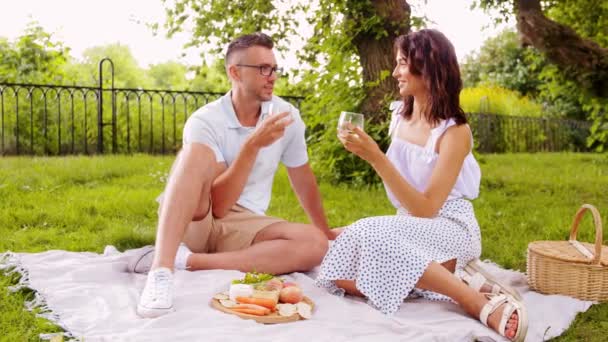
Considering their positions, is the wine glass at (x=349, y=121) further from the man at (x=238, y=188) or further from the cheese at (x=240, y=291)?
the cheese at (x=240, y=291)

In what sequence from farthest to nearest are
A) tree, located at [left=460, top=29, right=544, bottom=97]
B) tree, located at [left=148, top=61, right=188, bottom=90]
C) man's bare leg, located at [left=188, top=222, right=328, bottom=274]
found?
tree, located at [left=148, top=61, right=188, bottom=90], tree, located at [left=460, top=29, right=544, bottom=97], man's bare leg, located at [left=188, top=222, right=328, bottom=274]

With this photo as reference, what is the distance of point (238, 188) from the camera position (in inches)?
138

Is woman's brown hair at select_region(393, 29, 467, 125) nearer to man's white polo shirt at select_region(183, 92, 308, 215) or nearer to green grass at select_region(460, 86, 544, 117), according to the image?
man's white polo shirt at select_region(183, 92, 308, 215)

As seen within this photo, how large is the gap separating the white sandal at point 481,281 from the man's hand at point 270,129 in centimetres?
119

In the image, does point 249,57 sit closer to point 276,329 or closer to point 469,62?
point 276,329

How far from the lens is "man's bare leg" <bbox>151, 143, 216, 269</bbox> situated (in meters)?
3.27

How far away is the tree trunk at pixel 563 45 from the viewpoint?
855cm

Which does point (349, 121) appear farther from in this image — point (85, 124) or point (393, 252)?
point (85, 124)

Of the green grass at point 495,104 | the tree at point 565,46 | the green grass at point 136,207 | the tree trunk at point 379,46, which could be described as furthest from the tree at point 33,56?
the green grass at point 495,104

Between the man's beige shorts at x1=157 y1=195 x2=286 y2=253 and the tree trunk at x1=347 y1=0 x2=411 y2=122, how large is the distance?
11.3 feet

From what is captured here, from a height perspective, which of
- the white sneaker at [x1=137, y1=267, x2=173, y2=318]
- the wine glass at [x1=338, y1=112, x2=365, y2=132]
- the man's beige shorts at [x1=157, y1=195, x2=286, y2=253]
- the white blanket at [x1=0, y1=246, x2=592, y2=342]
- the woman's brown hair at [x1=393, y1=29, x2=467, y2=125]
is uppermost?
the woman's brown hair at [x1=393, y1=29, x2=467, y2=125]

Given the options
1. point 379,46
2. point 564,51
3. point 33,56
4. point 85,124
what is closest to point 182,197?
point 379,46

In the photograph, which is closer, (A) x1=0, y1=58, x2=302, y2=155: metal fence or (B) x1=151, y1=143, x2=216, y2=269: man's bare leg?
(B) x1=151, y1=143, x2=216, y2=269: man's bare leg

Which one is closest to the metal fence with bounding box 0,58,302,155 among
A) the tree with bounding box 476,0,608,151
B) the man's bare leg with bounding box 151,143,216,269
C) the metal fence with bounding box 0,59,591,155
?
the metal fence with bounding box 0,59,591,155
